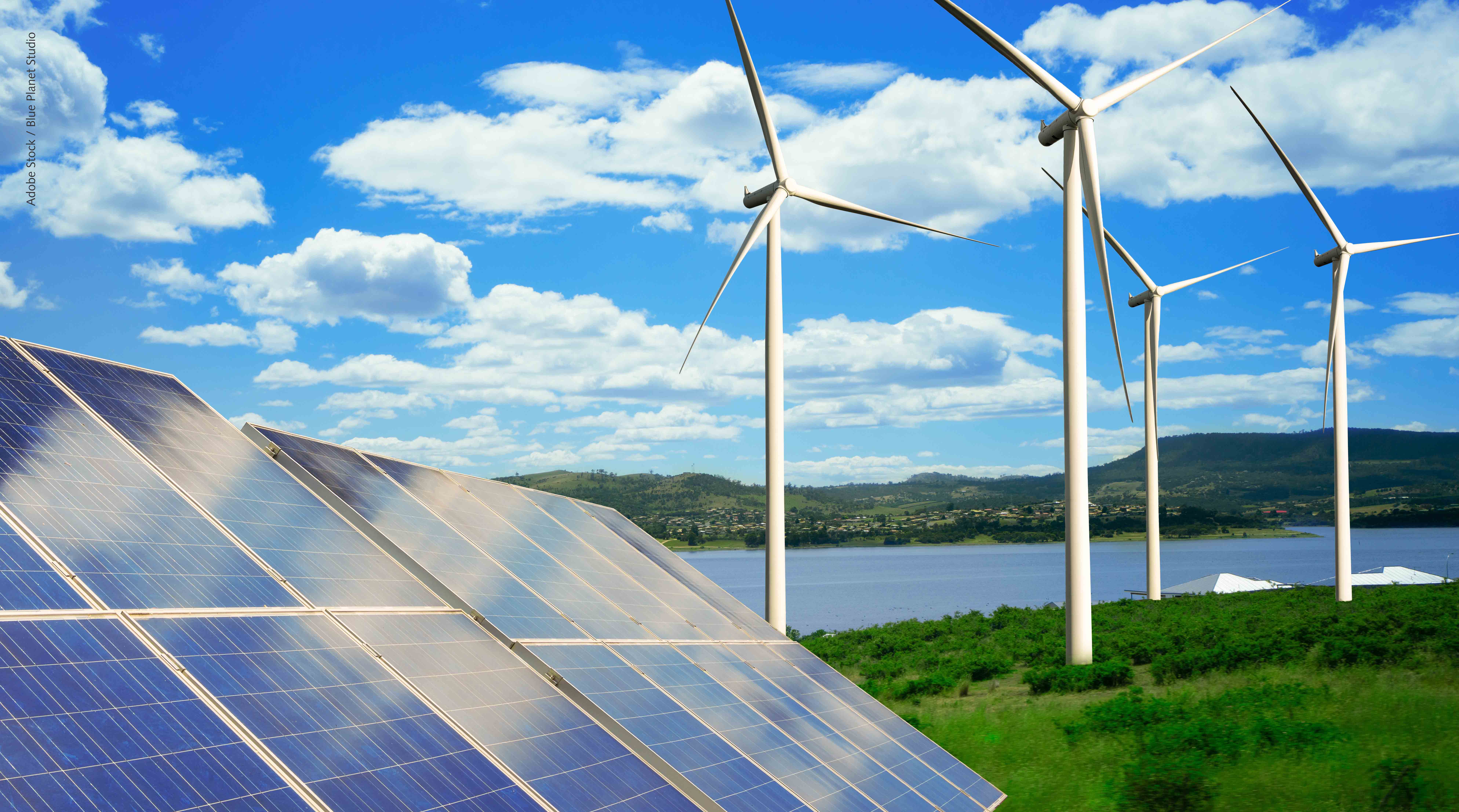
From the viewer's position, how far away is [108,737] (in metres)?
7.61

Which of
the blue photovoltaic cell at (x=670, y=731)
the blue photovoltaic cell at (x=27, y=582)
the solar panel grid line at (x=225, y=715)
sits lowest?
the blue photovoltaic cell at (x=670, y=731)

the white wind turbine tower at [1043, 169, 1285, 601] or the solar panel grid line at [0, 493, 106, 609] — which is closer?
the solar panel grid line at [0, 493, 106, 609]

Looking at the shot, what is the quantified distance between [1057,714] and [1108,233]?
1280 inches

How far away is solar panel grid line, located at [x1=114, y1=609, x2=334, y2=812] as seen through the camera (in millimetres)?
8117

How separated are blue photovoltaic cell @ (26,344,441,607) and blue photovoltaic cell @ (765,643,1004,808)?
7.56m

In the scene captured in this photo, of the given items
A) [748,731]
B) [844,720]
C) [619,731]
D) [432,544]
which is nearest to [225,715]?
[619,731]

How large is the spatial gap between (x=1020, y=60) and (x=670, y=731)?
26.1 metres

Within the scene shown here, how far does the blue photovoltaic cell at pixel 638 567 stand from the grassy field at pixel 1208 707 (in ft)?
18.9

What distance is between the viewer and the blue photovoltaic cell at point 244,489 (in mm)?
12008

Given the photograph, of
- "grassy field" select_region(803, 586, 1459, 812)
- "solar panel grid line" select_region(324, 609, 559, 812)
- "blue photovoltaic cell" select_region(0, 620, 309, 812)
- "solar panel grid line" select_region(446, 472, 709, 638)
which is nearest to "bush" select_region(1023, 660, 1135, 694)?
"grassy field" select_region(803, 586, 1459, 812)

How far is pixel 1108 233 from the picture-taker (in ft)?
166

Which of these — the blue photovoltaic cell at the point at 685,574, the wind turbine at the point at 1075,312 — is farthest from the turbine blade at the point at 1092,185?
the blue photovoltaic cell at the point at 685,574

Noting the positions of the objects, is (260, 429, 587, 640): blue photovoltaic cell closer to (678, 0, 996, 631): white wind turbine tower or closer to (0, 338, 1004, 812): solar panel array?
(0, 338, 1004, 812): solar panel array

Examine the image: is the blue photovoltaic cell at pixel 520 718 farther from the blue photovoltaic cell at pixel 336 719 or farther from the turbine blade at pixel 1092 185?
the turbine blade at pixel 1092 185
